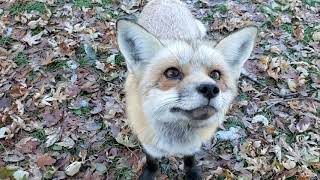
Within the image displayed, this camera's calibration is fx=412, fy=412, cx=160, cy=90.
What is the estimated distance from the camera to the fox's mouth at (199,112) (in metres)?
2.84

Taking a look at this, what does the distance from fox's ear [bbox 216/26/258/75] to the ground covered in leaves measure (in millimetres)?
1297

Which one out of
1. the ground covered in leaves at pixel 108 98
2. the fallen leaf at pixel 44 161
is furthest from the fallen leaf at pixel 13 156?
the fallen leaf at pixel 44 161

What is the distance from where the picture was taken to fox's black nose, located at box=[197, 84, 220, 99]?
2.72 meters

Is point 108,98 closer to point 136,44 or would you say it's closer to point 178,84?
point 136,44

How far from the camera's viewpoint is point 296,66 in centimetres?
550

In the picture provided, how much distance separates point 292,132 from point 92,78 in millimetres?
2468

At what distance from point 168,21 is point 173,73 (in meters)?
1.50

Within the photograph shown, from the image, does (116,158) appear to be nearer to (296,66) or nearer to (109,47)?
(109,47)

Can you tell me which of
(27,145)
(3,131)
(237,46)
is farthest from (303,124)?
(3,131)

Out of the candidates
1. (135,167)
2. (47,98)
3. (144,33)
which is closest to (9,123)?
(47,98)

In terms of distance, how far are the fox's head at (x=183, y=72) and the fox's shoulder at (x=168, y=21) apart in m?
0.79

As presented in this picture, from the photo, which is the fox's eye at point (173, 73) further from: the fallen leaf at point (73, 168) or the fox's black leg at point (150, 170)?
the fallen leaf at point (73, 168)

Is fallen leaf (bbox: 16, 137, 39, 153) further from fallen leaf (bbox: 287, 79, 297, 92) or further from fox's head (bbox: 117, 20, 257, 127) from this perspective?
fallen leaf (bbox: 287, 79, 297, 92)

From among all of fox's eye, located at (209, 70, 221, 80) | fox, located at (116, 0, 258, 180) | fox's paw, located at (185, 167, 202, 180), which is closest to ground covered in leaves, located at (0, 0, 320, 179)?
fox's paw, located at (185, 167, 202, 180)
